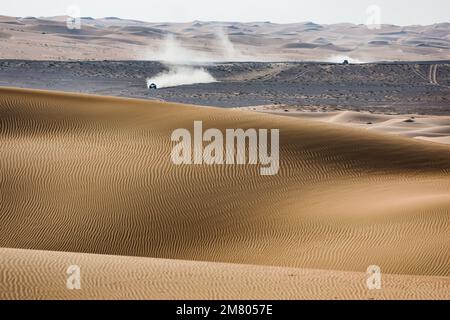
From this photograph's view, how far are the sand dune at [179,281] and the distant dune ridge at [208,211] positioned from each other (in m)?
0.03

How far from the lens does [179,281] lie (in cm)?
916

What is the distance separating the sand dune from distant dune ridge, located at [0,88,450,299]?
27mm

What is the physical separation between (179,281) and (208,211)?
606 cm

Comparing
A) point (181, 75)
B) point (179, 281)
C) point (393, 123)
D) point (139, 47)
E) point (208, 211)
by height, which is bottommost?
point (208, 211)

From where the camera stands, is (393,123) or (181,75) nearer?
(393,123)

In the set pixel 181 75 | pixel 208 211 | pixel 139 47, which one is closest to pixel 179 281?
pixel 208 211

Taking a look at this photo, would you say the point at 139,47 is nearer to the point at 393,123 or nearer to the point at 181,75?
the point at 181,75

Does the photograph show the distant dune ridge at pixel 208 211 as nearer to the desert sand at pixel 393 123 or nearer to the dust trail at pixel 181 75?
the desert sand at pixel 393 123

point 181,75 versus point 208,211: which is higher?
point 181,75

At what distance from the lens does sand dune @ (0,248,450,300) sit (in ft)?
27.8

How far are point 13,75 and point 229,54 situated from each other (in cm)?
5172

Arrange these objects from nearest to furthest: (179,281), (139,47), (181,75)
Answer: (179,281), (181,75), (139,47)

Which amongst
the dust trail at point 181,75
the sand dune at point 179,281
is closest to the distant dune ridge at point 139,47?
the dust trail at point 181,75

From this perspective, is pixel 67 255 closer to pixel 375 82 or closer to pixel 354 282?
pixel 354 282
